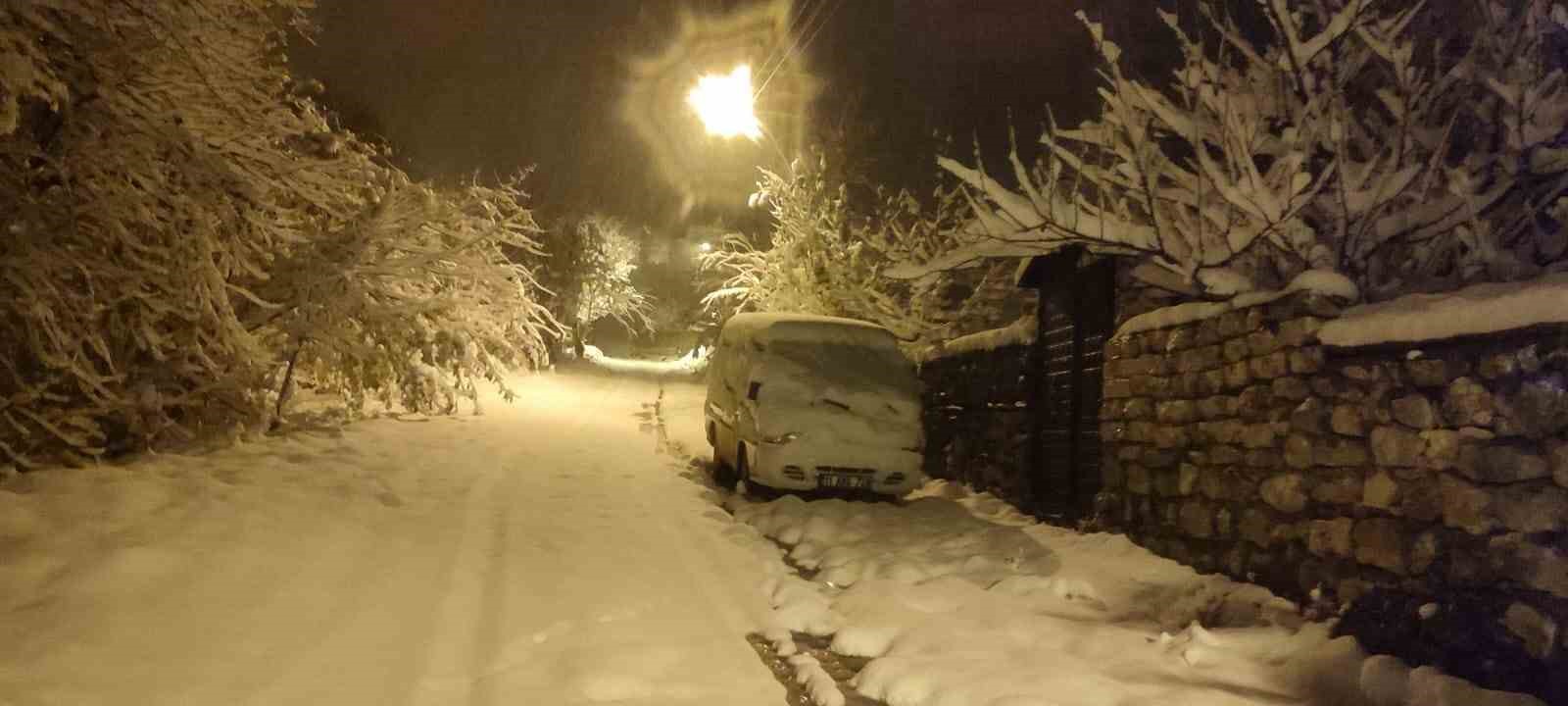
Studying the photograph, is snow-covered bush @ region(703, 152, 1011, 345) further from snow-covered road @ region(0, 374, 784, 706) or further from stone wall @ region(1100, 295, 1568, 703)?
stone wall @ region(1100, 295, 1568, 703)

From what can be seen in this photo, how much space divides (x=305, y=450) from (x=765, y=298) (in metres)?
12.0

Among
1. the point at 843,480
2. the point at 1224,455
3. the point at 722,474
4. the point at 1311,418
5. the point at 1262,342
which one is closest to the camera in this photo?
the point at 1311,418

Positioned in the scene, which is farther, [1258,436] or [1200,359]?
[1200,359]

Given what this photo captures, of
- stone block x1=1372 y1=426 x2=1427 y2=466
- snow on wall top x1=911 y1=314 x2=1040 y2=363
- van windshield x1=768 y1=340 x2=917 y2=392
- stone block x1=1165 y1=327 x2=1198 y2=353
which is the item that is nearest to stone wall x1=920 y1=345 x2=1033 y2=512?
snow on wall top x1=911 y1=314 x2=1040 y2=363

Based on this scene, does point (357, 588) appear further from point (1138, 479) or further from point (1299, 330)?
point (1299, 330)

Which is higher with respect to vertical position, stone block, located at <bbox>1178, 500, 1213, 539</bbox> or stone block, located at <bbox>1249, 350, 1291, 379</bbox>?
stone block, located at <bbox>1249, 350, 1291, 379</bbox>

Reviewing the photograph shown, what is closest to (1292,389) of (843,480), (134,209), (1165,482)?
(1165,482)

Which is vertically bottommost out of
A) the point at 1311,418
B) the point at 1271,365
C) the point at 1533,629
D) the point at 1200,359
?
the point at 1533,629

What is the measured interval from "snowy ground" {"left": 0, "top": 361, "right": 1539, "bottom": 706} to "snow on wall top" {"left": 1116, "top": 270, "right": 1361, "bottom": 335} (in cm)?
183

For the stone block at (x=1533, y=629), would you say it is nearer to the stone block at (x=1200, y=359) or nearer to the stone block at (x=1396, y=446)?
the stone block at (x=1396, y=446)

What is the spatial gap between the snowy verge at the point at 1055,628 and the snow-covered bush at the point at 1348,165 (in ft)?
7.36

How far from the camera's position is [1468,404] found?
466 cm

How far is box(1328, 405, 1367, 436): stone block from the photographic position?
211 inches

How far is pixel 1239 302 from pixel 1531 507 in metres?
2.46
